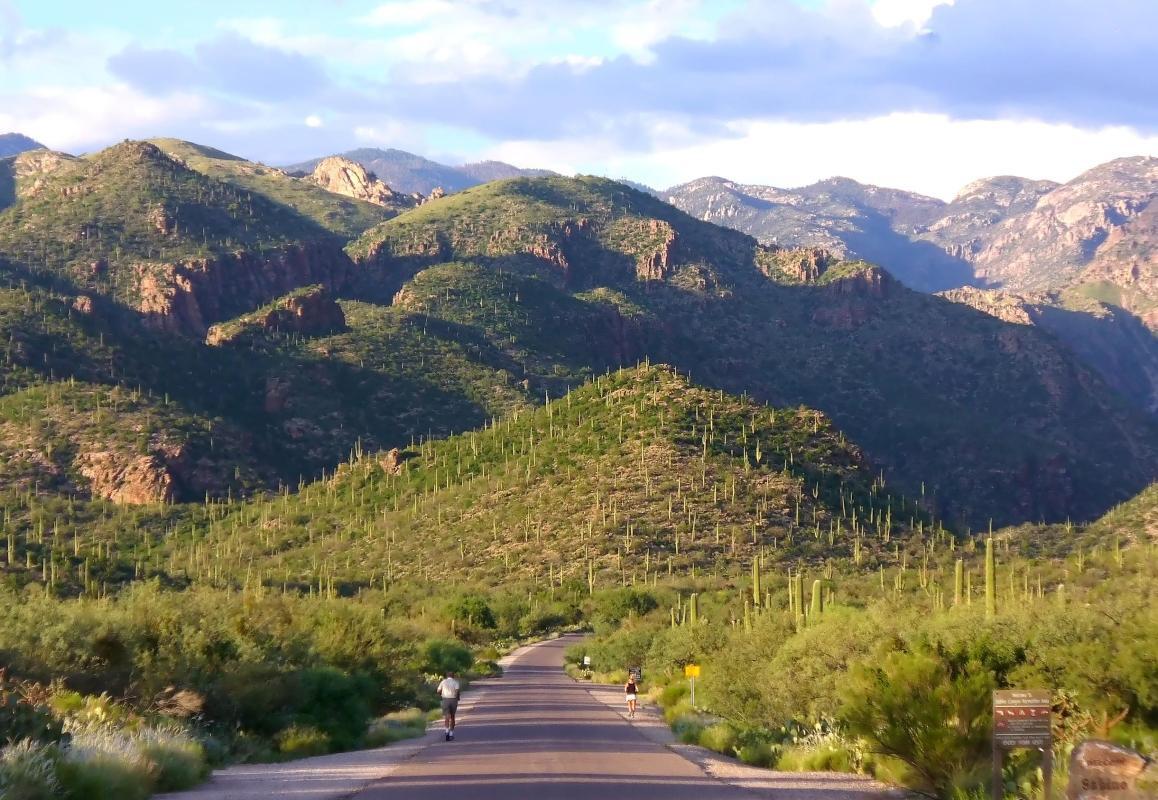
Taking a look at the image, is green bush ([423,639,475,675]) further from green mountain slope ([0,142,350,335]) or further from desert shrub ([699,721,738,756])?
green mountain slope ([0,142,350,335])

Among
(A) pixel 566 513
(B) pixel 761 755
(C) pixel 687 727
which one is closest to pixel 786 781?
(B) pixel 761 755

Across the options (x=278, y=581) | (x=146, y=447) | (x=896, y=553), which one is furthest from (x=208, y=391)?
(x=896, y=553)

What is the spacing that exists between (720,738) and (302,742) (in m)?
8.54

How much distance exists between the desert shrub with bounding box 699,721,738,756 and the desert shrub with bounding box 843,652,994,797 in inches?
314

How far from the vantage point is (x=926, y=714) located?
64.2ft

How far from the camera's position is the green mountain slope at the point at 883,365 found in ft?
529

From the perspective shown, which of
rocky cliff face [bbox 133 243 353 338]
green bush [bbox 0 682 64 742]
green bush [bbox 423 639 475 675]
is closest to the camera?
green bush [bbox 0 682 64 742]

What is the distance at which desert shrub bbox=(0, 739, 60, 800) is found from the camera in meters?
14.9

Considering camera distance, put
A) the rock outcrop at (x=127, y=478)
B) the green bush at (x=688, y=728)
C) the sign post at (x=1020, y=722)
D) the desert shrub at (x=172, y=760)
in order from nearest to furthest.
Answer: the sign post at (x=1020, y=722) → the desert shrub at (x=172, y=760) → the green bush at (x=688, y=728) → the rock outcrop at (x=127, y=478)

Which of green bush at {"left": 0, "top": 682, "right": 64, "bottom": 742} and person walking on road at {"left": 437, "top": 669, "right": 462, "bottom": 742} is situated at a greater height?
green bush at {"left": 0, "top": 682, "right": 64, "bottom": 742}

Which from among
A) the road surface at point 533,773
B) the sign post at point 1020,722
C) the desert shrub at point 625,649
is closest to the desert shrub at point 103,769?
the road surface at point 533,773

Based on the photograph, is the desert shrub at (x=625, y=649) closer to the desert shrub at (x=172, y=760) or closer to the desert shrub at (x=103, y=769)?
the desert shrub at (x=172, y=760)

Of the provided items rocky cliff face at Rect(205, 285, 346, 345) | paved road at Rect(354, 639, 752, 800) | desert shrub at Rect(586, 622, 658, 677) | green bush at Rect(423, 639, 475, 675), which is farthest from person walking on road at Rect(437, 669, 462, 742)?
rocky cliff face at Rect(205, 285, 346, 345)

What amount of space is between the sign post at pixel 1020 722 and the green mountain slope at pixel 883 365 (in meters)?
140
